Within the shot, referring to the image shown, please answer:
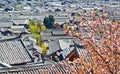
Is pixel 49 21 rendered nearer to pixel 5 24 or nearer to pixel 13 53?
pixel 5 24

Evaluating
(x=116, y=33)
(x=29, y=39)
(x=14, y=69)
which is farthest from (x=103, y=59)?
(x=29, y=39)

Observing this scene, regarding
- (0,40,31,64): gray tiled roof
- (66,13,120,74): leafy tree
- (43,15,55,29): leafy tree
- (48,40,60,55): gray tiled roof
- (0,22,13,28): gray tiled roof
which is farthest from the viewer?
(0,22,13,28): gray tiled roof

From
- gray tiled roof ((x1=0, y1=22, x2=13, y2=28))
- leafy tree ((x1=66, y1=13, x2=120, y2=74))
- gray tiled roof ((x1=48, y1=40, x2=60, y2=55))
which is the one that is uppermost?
leafy tree ((x1=66, y1=13, x2=120, y2=74))

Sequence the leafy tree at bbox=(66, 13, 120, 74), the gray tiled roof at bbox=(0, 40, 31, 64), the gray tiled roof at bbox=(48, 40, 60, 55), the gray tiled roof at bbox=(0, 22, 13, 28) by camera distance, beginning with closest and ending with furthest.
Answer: the leafy tree at bbox=(66, 13, 120, 74) < the gray tiled roof at bbox=(0, 40, 31, 64) < the gray tiled roof at bbox=(48, 40, 60, 55) < the gray tiled roof at bbox=(0, 22, 13, 28)

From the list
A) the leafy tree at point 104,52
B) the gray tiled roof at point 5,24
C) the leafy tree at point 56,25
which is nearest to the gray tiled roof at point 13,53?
the leafy tree at point 104,52

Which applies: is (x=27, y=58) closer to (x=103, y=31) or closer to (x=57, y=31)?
(x=103, y=31)

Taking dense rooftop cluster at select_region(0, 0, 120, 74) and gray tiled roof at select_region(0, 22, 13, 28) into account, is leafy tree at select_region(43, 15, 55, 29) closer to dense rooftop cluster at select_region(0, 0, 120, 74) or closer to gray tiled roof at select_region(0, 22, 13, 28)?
dense rooftop cluster at select_region(0, 0, 120, 74)

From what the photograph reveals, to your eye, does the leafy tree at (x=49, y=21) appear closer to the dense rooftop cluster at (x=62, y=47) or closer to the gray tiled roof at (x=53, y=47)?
the dense rooftop cluster at (x=62, y=47)

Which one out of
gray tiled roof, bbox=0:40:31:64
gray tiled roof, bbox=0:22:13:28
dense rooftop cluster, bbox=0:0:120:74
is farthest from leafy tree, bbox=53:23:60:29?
gray tiled roof, bbox=0:40:31:64
